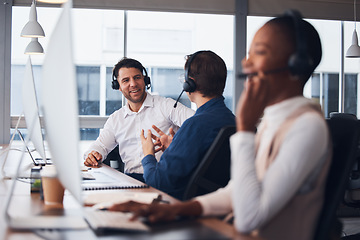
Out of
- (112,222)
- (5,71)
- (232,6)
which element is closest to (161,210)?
(112,222)

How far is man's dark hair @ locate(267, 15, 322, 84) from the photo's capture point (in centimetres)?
110

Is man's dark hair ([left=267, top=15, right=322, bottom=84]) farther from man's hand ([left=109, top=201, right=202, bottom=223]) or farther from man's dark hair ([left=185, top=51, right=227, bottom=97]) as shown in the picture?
man's dark hair ([left=185, top=51, right=227, bottom=97])

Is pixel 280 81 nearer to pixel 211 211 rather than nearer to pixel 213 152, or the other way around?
pixel 211 211

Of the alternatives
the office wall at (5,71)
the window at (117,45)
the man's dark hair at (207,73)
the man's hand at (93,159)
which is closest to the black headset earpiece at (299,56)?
the man's dark hair at (207,73)

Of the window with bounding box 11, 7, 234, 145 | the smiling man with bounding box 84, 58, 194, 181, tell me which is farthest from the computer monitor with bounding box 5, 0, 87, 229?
the window with bounding box 11, 7, 234, 145

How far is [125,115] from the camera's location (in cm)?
331

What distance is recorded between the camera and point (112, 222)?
3.48 feet

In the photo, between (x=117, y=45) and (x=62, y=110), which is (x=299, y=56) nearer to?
(x=62, y=110)

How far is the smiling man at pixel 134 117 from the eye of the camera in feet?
10.6

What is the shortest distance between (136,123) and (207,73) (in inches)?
47.5

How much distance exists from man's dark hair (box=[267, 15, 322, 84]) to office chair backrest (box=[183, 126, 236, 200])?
0.60 metres

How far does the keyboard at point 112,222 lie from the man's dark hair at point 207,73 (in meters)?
1.10

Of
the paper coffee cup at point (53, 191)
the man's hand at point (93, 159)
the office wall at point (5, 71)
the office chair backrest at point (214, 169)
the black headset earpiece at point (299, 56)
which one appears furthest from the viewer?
the office wall at point (5, 71)

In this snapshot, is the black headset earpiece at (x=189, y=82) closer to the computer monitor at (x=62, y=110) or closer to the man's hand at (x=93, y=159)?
the man's hand at (x=93, y=159)
